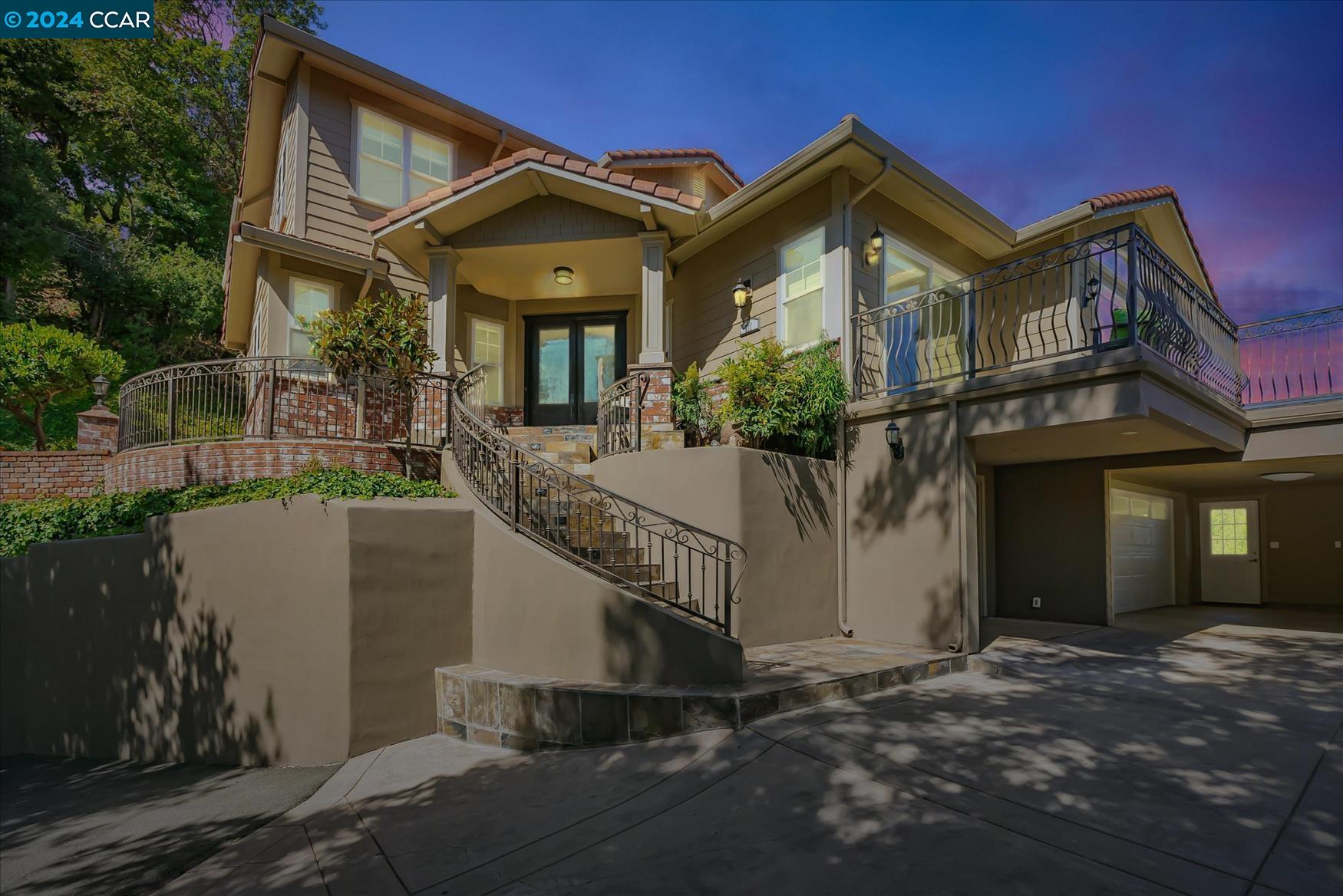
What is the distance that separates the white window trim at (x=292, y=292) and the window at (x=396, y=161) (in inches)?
70.9

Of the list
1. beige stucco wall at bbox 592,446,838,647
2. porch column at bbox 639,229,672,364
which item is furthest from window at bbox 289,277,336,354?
beige stucco wall at bbox 592,446,838,647

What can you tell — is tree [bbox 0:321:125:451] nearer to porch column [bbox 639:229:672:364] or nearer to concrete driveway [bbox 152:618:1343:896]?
porch column [bbox 639:229:672:364]

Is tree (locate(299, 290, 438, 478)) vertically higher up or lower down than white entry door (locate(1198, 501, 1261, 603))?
higher up

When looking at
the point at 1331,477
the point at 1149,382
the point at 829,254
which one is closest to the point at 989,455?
the point at 1149,382

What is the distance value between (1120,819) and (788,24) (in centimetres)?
1244

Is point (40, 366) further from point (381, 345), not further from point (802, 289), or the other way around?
point (802, 289)

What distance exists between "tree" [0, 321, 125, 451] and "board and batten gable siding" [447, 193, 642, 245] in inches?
332

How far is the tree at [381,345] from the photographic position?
789cm

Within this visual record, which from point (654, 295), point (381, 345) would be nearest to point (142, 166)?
point (381, 345)

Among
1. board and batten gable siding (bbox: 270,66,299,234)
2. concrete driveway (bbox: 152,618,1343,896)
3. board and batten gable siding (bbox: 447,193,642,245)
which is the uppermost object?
board and batten gable siding (bbox: 270,66,299,234)

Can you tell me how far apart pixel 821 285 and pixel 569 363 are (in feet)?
17.4

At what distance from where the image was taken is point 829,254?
821 centimetres

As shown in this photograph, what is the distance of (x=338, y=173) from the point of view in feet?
36.1

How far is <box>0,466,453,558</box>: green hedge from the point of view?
6.23 m
